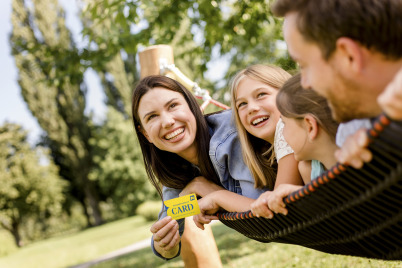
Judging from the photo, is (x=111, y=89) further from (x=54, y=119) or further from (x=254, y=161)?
(x=254, y=161)

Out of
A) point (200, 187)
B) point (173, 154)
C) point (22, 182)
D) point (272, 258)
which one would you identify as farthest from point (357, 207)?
point (22, 182)

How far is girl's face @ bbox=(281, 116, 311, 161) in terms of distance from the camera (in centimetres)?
180

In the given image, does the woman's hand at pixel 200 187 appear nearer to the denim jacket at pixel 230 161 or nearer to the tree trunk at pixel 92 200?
the denim jacket at pixel 230 161

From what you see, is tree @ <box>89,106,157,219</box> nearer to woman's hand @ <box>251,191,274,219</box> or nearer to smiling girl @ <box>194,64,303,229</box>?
smiling girl @ <box>194,64,303,229</box>

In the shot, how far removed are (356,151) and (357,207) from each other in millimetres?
287

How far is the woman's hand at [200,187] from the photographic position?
2854 millimetres

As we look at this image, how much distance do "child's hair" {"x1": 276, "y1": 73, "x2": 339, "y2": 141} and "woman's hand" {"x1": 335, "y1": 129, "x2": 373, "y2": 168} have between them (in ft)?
1.48

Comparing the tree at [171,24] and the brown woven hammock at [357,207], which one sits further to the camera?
the tree at [171,24]

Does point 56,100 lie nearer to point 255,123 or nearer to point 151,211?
point 151,211

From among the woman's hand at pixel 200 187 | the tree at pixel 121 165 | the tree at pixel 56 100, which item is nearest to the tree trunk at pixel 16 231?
the tree at pixel 56 100

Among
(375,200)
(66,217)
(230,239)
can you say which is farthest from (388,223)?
(66,217)

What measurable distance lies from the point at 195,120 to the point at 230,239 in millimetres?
4525

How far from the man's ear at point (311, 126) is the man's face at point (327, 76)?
1.07ft

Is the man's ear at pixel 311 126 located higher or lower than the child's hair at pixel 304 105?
lower
